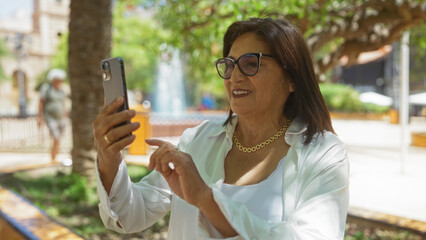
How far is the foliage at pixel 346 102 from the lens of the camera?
25.4m

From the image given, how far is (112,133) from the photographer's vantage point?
148 centimetres

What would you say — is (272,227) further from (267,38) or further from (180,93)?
(180,93)

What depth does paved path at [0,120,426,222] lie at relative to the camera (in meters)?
5.86

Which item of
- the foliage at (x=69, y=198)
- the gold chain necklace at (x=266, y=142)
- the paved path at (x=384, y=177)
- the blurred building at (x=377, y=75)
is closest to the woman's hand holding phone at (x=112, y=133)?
the gold chain necklace at (x=266, y=142)

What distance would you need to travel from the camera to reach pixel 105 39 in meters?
6.08

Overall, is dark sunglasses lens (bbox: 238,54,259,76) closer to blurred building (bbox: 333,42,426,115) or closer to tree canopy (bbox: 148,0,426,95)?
tree canopy (bbox: 148,0,426,95)

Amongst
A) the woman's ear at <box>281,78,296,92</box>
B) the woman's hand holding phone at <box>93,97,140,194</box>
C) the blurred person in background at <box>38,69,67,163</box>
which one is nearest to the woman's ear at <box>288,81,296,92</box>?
the woman's ear at <box>281,78,296,92</box>

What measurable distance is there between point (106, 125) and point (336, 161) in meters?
0.83

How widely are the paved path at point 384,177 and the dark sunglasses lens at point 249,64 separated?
1670 millimetres

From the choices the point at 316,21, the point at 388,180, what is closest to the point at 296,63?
the point at 316,21

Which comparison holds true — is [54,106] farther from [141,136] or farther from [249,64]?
[249,64]

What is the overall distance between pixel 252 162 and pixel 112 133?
23.1 inches

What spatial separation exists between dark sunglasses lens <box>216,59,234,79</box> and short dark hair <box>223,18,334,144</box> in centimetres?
14

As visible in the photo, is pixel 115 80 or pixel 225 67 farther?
pixel 225 67
